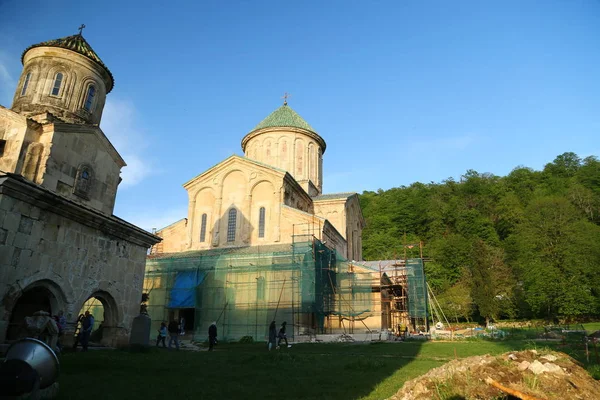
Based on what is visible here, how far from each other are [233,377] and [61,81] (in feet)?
44.1

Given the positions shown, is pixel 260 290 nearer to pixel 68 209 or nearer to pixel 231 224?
pixel 231 224

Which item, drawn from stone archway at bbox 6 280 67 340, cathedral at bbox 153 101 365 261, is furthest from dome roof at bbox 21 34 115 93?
stone archway at bbox 6 280 67 340


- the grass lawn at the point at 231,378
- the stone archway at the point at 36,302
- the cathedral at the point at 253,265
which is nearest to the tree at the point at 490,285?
the cathedral at the point at 253,265

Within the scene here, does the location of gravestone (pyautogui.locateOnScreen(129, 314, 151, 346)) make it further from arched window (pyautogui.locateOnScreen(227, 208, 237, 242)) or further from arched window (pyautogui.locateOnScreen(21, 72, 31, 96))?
arched window (pyautogui.locateOnScreen(227, 208, 237, 242))

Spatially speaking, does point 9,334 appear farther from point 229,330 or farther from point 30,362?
point 229,330

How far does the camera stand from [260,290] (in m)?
20.2

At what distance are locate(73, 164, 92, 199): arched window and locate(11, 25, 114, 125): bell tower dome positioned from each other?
2.90 meters

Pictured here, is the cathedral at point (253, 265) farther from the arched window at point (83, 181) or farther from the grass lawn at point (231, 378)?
the grass lawn at point (231, 378)

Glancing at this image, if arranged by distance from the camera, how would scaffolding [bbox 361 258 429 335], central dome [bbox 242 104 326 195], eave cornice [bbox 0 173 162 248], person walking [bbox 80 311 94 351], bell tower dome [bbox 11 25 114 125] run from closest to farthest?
eave cornice [bbox 0 173 162 248]
person walking [bbox 80 311 94 351]
bell tower dome [bbox 11 25 114 125]
scaffolding [bbox 361 258 429 335]
central dome [bbox 242 104 326 195]

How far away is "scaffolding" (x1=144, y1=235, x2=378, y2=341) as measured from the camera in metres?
19.5

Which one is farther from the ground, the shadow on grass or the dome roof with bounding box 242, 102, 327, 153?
the dome roof with bounding box 242, 102, 327, 153

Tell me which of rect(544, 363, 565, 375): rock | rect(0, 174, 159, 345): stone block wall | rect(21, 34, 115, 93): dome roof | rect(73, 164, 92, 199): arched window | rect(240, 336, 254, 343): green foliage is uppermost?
rect(21, 34, 115, 93): dome roof

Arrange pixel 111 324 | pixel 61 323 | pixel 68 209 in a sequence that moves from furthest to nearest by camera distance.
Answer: pixel 111 324 < pixel 68 209 < pixel 61 323

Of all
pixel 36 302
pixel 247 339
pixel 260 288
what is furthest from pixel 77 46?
pixel 247 339
